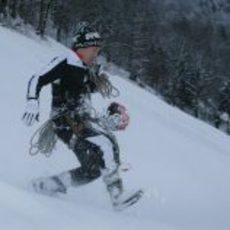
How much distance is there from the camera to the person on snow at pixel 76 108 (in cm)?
776

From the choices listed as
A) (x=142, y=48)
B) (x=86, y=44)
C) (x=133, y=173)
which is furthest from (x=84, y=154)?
(x=142, y=48)

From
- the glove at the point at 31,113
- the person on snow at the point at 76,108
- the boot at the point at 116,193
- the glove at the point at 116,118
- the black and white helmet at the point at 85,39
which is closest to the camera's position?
the glove at the point at 31,113

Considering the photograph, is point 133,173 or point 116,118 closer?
point 116,118

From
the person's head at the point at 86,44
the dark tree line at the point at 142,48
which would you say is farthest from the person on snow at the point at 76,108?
the dark tree line at the point at 142,48

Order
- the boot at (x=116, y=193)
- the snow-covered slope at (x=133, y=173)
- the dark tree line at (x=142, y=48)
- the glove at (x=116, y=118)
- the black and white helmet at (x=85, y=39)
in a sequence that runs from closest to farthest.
→ the snow-covered slope at (x=133, y=173), the black and white helmet at (x=85, y=39), the boot at (x=116, y=193), the glove at (x=116, y=118), the dark tree line at (x=142, y=48)

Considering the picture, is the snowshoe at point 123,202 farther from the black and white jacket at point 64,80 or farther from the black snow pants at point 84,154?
the black and white jacket at point 64,80

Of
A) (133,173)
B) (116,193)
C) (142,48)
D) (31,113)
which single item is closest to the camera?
(31,113)

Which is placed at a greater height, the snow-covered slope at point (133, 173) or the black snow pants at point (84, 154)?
the black snow pants at point (84, 154)

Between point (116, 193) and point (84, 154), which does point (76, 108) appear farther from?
point (116, 193)

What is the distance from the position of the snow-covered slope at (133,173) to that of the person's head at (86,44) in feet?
4.39

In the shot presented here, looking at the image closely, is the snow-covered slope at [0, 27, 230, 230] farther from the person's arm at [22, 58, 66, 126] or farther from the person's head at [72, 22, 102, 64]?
the person's head at [72, 22, 102, 64]

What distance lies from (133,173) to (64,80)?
11.1 ft

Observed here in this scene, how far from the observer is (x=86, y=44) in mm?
7898

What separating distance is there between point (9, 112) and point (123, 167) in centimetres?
294
